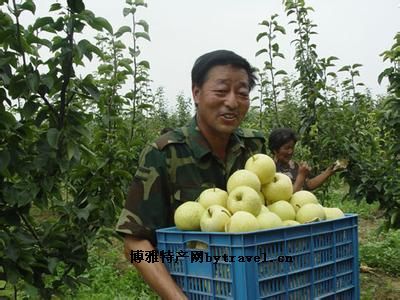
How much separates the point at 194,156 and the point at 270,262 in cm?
62

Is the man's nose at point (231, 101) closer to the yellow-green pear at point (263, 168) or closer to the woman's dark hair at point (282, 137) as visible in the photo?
the yellow-green pear at point (263, 168)

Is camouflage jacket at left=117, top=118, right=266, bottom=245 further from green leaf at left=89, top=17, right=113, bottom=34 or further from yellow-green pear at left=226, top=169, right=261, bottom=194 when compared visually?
green leaf at left=89, top=17, right=113, bottom=34

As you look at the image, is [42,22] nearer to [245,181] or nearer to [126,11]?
[245,181]

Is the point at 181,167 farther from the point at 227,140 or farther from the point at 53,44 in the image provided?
the point at 53,44

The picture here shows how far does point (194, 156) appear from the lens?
185 cm

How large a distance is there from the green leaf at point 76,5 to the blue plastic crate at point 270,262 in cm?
80

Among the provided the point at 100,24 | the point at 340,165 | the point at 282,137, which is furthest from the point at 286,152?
the point at 100,24

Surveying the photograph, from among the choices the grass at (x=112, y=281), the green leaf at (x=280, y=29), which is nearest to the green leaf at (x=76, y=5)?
the grass at (x=112, y=281)

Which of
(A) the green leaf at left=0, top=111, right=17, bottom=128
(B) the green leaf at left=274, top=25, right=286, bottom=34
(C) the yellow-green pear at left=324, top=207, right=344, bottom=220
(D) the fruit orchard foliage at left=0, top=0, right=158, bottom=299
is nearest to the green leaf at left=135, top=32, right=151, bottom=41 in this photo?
(D) the fruit orchard foliage at left=0, top=0, right=158, bottom=299

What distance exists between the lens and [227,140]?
1.96 meters

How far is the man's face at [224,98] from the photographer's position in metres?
1.77

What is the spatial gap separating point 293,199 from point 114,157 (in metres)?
1.15

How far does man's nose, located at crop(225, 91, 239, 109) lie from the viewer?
5.73 feet

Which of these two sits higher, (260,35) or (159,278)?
(260,35)
